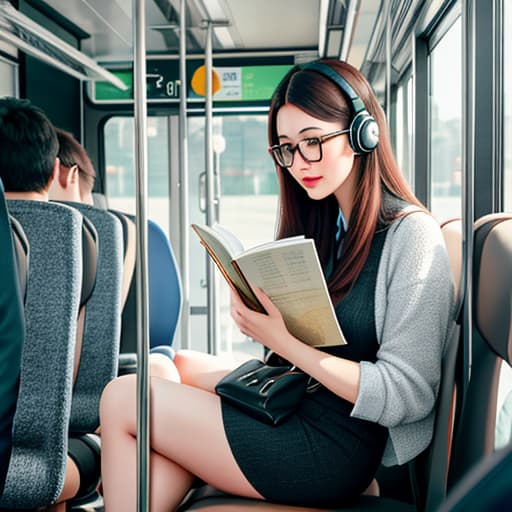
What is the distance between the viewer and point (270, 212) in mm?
5539

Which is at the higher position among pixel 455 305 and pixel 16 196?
pixel 16 196

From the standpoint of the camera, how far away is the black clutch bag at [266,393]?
1.37 metres

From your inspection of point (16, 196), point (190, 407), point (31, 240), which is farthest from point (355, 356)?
point (16, 196)

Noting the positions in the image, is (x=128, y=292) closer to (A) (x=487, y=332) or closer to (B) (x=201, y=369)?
(B) (x=201, y=369)

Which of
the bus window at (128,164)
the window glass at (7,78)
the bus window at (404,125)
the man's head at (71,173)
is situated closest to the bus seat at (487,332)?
the man's head at (71,173)

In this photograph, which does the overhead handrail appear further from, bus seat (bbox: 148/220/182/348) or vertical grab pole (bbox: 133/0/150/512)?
vertical grab pole (bbox: 133/0/150/512)

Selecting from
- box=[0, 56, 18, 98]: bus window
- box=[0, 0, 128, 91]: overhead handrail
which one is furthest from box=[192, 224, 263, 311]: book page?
box=[0, 56, 18, 98]: bus window

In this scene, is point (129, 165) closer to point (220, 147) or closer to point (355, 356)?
point (220, 147)

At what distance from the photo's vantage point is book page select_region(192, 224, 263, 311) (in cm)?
127

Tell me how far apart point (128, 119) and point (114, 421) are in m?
4.33

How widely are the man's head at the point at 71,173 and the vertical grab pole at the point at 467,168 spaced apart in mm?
1636

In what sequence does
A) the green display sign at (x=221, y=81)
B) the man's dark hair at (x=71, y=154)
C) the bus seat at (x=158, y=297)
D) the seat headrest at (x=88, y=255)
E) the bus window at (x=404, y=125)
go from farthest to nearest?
the green display sign at (x=221, y=81), the bus window at (x=404, y=125), the man's dark hair at (x=71, y=154), the bus seat at (x=158, y=297), the seat headrest at (x=88, y=255)

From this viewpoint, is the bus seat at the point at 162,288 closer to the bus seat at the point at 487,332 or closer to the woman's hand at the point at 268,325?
the woman's hand at the point at 268,325

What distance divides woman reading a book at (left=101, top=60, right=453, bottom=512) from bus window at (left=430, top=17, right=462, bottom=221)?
43.5 inches
